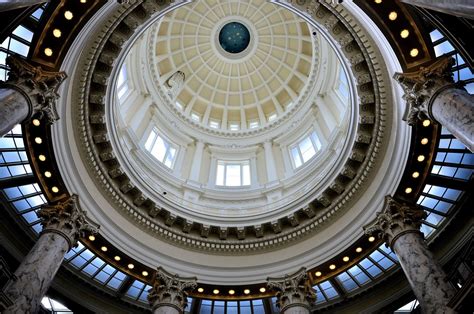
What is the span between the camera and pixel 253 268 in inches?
917

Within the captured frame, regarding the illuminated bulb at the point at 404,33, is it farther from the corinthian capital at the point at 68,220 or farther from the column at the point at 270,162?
the corinthian capital at the point at 68,220

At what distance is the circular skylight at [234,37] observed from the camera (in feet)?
132

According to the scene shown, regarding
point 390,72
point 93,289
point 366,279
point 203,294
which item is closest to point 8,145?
point 93,289

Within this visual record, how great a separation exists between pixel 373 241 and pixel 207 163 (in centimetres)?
1578

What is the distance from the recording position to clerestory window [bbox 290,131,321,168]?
30453 millimetres

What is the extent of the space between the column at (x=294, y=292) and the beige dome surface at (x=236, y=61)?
18647 millimetres

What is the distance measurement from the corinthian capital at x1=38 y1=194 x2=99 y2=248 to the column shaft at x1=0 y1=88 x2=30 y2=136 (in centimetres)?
581

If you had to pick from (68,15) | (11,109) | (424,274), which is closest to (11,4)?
(11,109)

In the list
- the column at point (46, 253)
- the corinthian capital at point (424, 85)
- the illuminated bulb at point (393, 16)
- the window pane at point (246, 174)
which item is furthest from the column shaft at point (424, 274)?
the window pane at point (246, 174)

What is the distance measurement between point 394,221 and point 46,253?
15.3 m

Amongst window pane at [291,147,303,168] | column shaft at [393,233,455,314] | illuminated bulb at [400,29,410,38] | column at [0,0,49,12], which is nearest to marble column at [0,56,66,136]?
column at [0,0,49,12]

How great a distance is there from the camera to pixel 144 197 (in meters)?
23.1

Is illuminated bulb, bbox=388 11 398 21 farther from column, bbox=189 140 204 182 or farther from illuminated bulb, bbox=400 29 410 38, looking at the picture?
column, bbox=189 140 204 182

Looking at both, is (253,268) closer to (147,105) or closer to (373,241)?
(373,241)
